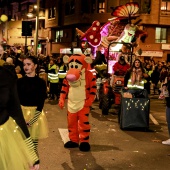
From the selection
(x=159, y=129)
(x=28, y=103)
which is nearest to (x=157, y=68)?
(x=159, y=129)

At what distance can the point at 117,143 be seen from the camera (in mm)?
8266

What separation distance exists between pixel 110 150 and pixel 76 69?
166cm

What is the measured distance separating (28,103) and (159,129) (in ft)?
18.5

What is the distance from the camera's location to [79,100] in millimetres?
7566

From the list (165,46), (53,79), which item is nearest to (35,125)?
(53,79)

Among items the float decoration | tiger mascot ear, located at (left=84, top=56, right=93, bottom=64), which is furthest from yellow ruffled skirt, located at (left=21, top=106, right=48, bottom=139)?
the float decoration

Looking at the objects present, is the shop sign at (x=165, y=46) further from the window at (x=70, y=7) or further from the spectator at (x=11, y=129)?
the spectator at (x=11, y=129)

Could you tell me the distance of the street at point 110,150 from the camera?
6.58 meters

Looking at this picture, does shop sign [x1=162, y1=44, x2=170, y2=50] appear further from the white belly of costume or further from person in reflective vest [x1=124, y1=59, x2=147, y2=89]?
the white belly of costume

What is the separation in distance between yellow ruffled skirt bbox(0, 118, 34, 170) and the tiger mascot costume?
13.8 ft

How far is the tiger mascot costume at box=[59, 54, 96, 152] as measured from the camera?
7.55m

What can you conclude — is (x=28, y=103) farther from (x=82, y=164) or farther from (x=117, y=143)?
(x=117, y=143)

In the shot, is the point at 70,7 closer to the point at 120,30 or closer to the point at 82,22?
the point at 82,22

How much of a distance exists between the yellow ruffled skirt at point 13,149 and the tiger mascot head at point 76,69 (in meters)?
4.20
